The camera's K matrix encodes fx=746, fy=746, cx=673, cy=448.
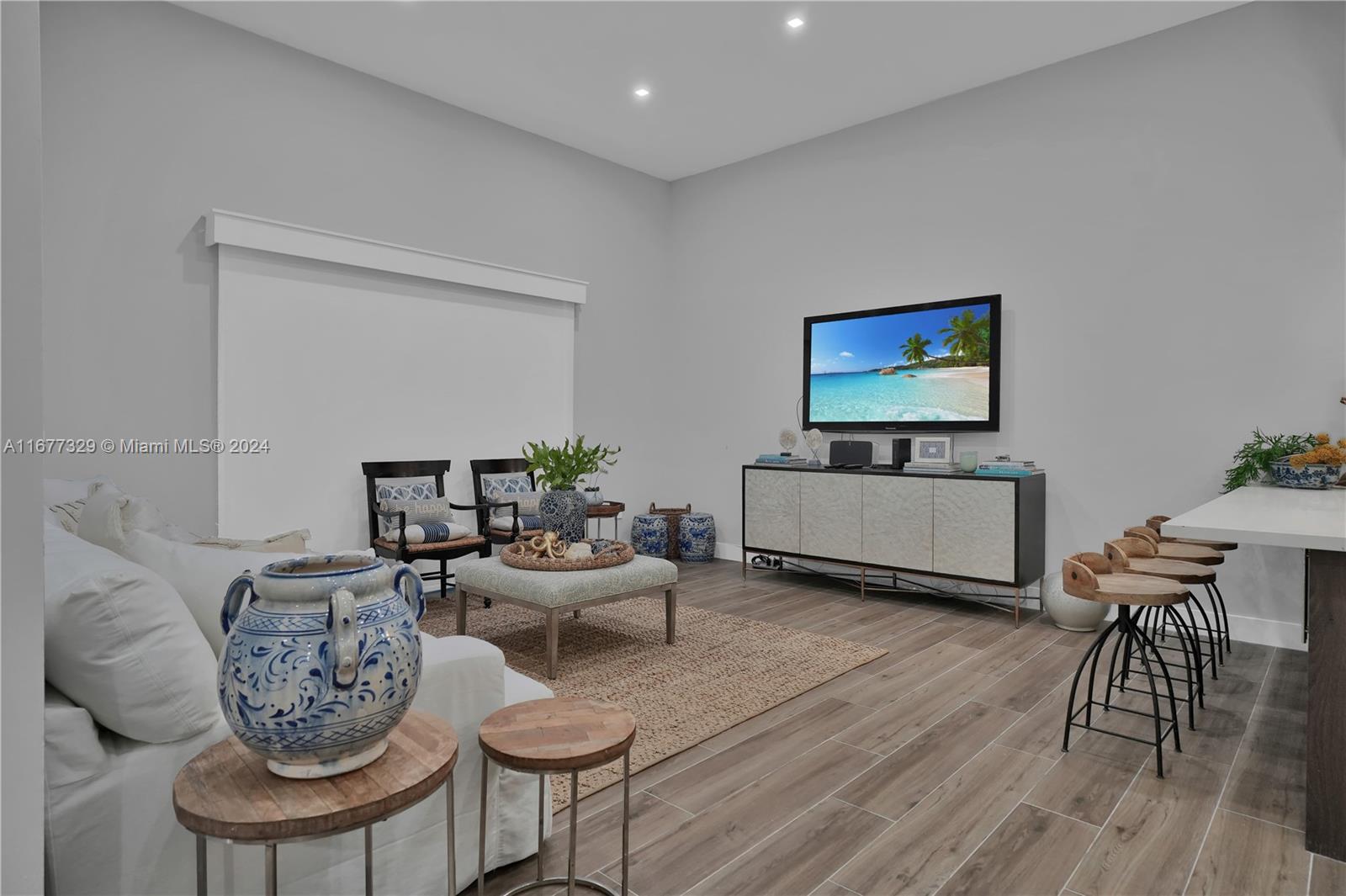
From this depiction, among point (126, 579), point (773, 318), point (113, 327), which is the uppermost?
point (773, 318)

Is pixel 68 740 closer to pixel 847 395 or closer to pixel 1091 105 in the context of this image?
pixel 847 395

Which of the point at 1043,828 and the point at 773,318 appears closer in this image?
the point at 1043,828

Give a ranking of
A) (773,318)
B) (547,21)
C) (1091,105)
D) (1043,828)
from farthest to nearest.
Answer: (773,318) < (1091,105) < (547,21) < (1043,828)

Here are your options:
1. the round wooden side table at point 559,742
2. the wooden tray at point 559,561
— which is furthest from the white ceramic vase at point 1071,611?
the round wooden side table at point 559,742

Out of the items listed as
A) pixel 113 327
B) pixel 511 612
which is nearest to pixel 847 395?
pixel 511 612

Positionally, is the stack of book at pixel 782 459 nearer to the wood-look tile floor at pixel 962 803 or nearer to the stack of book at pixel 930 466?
the stack of book at pixel 930 466

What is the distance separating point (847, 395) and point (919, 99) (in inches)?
80.8

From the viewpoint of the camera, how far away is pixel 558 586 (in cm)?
328

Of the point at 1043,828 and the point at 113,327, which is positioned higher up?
the point at 113,327

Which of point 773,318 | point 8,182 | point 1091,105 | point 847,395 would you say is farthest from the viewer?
point 773,318

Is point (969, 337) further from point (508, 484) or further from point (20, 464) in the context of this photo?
point (20, 464)

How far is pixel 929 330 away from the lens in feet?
16.3

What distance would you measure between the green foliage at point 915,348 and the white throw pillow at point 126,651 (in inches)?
178

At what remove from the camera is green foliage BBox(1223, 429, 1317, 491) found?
11.8 feet
